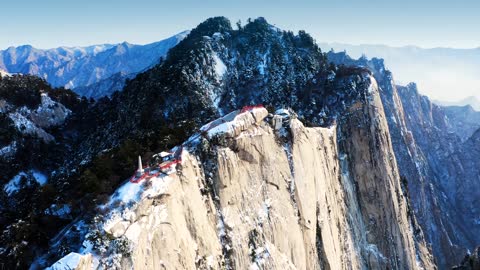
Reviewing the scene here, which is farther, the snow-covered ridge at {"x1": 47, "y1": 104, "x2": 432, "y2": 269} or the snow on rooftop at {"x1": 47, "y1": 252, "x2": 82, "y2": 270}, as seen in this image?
the snow-covered ridge at {"x1": 47, "y1": 104, "x2": 432, "y2": 269}

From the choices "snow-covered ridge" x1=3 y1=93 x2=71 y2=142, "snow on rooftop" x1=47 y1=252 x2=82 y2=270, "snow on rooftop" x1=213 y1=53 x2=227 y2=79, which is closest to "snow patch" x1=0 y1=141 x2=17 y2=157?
"snow-covered ridge" x1=3 y1=93 x2=71 y2=142

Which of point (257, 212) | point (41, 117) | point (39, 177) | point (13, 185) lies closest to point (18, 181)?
point (13, 185)

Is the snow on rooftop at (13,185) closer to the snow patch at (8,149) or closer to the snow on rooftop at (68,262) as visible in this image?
the snow patch at (8,149)

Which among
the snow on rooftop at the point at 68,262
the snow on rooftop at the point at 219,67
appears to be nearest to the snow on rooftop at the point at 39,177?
the snow on rooftop at the point at 219,67

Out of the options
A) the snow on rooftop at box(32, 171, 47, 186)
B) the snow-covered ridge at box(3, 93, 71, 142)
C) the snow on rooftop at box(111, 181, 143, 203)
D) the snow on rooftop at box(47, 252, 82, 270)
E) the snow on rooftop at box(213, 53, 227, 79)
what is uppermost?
the snow on rooftop at box(213, 53, 227, 79)

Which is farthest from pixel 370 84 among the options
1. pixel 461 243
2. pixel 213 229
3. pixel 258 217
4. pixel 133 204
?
pixel 461 243

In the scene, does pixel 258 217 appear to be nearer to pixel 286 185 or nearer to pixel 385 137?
pixel 286 185

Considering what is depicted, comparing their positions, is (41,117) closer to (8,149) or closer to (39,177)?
(8,149)

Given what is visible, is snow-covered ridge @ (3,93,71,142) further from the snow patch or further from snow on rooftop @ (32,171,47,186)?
snow on rooftop @ (32,171,47,186)
